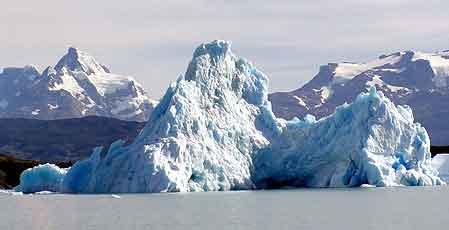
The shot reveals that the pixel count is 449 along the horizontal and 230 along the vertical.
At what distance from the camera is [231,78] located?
2867 inches

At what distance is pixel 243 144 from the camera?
230 ft

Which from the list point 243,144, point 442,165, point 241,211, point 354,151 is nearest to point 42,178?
point 243,144

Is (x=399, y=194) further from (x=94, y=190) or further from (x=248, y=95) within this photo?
(x=94, y=190)

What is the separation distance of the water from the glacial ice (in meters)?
3.56

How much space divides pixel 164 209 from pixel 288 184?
27.3 m

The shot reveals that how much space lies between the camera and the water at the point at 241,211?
38500 mm

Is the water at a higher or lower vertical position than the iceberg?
higher

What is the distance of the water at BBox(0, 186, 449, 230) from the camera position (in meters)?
38.5

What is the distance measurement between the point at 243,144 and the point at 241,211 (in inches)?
952

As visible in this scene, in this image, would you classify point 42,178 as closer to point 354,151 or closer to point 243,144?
point 243,144

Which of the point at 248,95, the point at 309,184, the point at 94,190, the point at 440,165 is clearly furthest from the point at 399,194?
the point at 440,165

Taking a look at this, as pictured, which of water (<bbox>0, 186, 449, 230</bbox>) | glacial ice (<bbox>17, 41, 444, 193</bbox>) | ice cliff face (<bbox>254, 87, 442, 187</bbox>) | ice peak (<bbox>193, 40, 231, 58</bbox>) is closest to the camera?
water (<bbox>0, 186, 449, 230</bbox>)

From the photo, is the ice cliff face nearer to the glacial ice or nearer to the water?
the glacial ice

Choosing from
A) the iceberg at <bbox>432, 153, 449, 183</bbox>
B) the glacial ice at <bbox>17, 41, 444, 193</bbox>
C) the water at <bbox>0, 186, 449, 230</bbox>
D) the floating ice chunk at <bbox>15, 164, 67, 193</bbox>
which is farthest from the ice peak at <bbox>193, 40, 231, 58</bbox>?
the iceberg at <bbox>432, 153, 449, 183</bbox>
